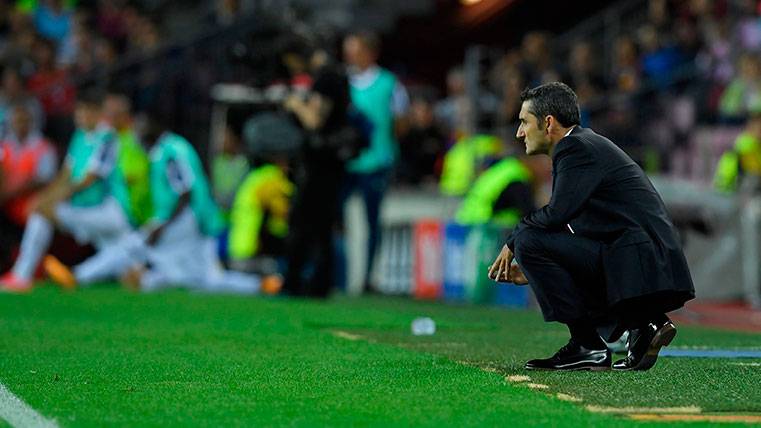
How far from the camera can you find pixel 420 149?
21.4 m

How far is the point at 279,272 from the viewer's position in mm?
17219

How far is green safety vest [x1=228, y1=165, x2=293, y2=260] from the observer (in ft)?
56.1

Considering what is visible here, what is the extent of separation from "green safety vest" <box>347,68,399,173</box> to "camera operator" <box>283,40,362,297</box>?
992 mm

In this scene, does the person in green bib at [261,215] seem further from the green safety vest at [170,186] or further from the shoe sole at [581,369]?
the shoe sole at [581,369]

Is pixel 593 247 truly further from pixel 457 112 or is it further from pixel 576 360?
pixel 457 112

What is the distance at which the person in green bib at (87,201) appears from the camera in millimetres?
17062

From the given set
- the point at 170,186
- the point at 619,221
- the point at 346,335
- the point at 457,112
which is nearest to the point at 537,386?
the point at 619,221

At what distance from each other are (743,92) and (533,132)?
36.2 feet

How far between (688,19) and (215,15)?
7.19 meters

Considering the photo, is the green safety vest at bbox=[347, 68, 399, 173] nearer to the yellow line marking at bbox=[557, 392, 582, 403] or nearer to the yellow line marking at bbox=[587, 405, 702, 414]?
the yellow line marking at bbox=[557, 392, 582, 403]

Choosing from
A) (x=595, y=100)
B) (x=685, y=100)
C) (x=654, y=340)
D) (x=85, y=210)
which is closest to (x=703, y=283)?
(x=685, y=100)

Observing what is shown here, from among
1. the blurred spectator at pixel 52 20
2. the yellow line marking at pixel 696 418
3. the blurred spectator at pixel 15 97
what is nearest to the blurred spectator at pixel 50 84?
the blurred spectator at pixel 15 97

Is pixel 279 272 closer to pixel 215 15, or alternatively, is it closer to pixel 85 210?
pixel 85 210

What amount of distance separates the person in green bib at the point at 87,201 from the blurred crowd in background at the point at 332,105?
206 mm
